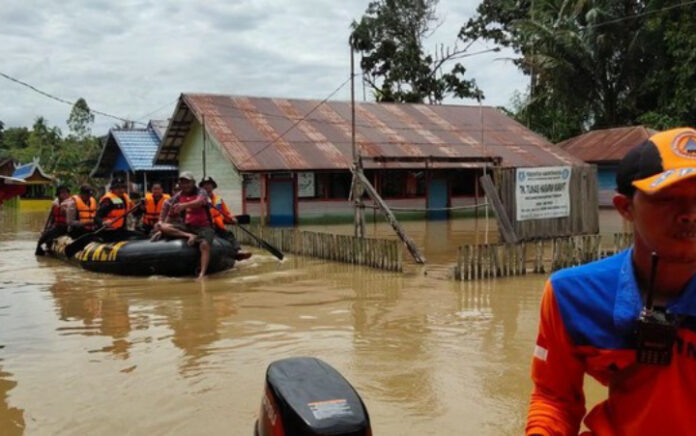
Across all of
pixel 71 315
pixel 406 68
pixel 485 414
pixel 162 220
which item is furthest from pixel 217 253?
pixel 406 68

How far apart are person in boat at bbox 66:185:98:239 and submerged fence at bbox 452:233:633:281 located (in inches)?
310

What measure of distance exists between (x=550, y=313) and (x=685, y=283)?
320 millimetres

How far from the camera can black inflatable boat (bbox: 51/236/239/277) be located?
1167cm

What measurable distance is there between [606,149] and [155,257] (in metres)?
19.8

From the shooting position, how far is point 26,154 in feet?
177

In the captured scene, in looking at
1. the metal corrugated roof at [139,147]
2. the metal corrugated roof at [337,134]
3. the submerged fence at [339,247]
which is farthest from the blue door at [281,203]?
the metal corrugated roof at [139,147]

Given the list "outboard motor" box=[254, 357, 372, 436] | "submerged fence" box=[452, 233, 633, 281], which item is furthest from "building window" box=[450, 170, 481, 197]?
"outboard motor" box=[254, 357, 372, 436]

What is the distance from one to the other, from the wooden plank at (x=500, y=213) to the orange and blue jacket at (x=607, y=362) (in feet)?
38.8

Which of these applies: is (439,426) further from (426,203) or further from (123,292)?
(426,203)

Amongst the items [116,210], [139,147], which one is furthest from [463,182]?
[116,210]

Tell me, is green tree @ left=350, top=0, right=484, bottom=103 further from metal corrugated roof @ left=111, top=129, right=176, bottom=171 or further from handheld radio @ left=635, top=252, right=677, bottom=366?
handheld radio @ left=635, top=252, right=677, bottom=366

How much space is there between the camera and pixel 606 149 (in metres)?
26.0

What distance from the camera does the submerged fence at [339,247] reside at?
475 inches

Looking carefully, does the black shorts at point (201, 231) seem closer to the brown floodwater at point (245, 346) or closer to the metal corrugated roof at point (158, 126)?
the brown floodwater at point (245, 346)
